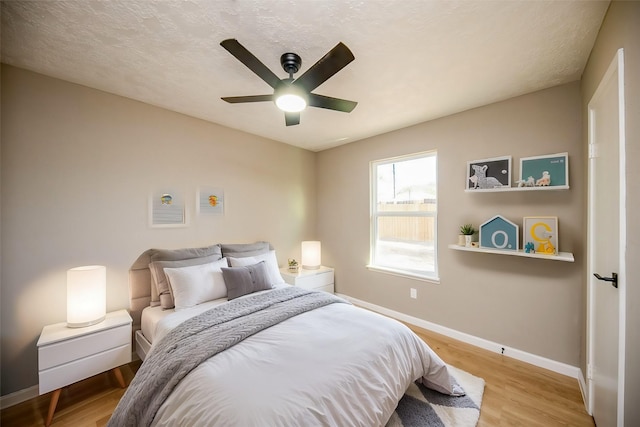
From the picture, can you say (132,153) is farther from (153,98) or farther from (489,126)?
(489,126)

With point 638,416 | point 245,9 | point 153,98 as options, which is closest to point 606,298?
point 638,416

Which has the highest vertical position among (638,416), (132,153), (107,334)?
(132,153)

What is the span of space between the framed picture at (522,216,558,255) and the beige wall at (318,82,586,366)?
9cm

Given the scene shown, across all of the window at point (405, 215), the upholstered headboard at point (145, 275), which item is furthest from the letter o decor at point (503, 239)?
the upholstered headboard at point (145, 275)

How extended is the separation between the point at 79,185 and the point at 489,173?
12.7ft

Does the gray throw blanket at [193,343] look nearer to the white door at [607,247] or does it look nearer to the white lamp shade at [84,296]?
the white lamp shade at [84,296]

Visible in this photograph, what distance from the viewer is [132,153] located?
2.50 meters

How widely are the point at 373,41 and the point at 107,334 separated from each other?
2964 millimetres

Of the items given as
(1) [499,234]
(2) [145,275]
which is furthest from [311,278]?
(1) [499,234]

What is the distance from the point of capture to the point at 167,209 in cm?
274

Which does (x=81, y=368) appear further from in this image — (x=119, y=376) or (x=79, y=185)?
(x=79, y=185)

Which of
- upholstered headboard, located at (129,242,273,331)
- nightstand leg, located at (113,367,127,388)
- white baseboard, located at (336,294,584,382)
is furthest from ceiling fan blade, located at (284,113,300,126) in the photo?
white baseboard, located at (336,294,584,382)

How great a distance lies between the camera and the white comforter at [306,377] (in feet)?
3.59

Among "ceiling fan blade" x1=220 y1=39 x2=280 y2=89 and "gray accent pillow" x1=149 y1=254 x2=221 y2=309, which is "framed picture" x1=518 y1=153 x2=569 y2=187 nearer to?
"ceiling fan blade" x1=220 y1=39 x2=280 y2=89
